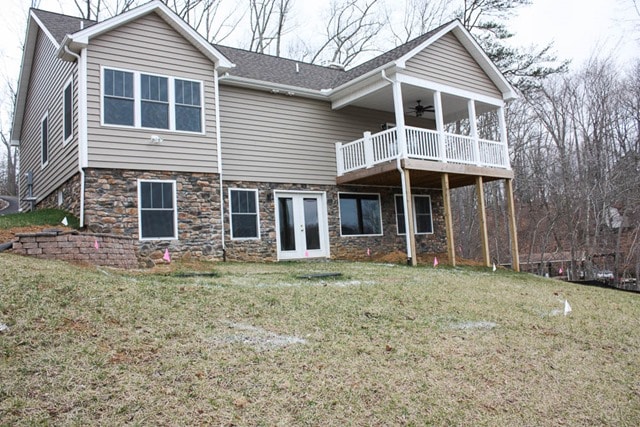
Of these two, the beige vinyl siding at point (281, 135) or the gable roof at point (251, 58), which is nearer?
the gable roof at point (251, 58)

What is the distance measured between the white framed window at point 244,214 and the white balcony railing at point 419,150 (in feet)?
9.34

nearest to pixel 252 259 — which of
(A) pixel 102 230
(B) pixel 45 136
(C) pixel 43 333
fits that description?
(A) pixel 102 230

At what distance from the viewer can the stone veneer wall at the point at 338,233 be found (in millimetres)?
11992

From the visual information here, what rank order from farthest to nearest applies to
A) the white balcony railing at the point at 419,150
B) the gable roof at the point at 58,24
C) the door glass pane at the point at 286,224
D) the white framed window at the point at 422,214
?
the white framed window at the point at 422,214, the door glass pane at the point at 286,224, the white balcony railing at the point at 419,150, the gable roof at the point at 58,24

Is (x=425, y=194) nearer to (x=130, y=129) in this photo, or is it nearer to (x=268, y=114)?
(x=268, y=114)

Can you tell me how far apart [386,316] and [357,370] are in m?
1.78

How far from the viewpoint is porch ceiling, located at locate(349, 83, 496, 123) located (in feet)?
43.8

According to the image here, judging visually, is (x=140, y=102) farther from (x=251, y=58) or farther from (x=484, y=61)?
(x=484, y=61)

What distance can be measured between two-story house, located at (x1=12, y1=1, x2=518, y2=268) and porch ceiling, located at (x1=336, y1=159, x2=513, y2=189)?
0.05 meters

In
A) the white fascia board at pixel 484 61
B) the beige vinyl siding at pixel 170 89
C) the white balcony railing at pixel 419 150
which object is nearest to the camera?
the beige vinyl siding at pixel 170 89

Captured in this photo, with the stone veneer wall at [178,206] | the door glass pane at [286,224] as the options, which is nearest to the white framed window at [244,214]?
the door glass pane at [286,224]

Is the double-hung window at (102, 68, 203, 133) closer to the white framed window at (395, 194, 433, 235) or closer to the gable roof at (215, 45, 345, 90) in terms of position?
the gable roof at (215, 45, 345, 90)

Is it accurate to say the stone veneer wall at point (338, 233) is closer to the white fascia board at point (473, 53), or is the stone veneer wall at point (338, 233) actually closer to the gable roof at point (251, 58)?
the gable roof at point (251, 58)

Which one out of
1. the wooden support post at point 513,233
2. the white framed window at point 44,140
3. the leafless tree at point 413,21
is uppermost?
the leafless tree at point 413,21
